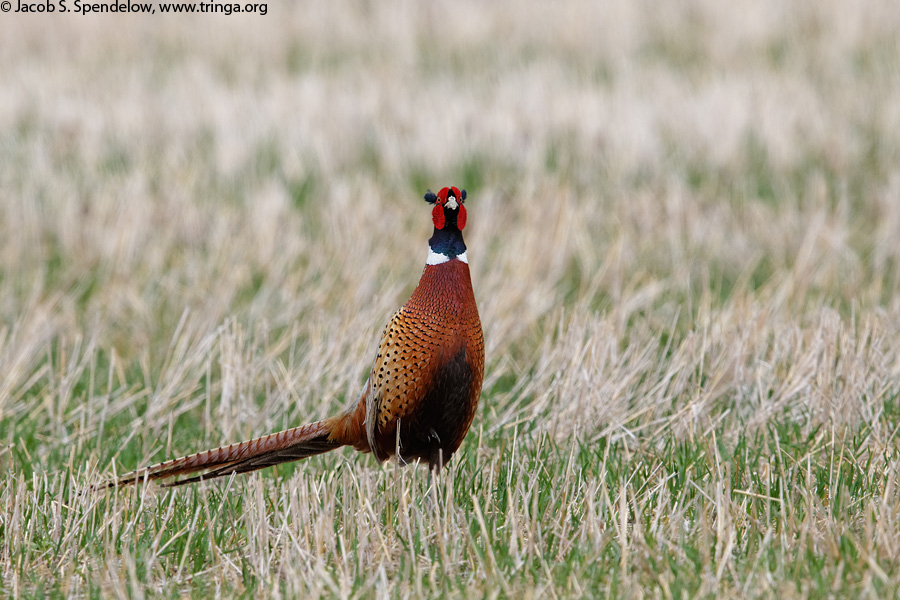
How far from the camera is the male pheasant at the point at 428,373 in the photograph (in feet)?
11.3

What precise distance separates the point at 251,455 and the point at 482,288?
3020 mm

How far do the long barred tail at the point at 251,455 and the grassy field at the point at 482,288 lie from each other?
0.09 m

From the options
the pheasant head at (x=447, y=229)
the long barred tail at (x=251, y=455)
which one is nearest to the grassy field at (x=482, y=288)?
the long barred tail at (x=251, y=455)

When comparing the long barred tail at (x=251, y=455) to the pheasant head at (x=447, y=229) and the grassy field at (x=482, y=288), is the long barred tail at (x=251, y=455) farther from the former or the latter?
the pheasant head at (x=447, y=229)

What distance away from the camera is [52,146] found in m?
9.55

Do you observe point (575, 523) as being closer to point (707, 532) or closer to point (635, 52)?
point (707, 532)

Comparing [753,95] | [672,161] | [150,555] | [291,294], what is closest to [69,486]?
[150,555]

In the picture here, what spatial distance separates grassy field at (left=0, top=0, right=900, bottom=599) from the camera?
331cm

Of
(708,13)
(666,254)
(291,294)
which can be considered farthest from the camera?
(708,13)

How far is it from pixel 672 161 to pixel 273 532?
636 centimetres

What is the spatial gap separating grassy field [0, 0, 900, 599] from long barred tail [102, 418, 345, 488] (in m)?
0.09

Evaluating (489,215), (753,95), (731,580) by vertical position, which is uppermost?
(753,95)

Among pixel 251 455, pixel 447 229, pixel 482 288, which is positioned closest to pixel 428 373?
pixel 447 229

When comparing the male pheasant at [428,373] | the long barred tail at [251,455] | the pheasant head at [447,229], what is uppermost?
the pheasant head at [447,229]
